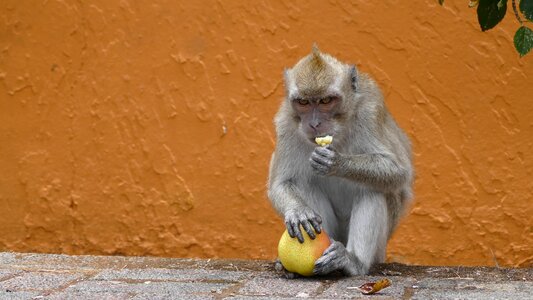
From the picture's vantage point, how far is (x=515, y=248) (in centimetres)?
603

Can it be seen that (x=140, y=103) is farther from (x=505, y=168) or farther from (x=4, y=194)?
(x=505, y=168)

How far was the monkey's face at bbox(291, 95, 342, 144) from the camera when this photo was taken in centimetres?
497

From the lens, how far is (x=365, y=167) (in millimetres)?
5055

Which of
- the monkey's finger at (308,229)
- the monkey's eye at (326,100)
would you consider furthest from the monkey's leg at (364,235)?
the monkey's eye at (326,100)

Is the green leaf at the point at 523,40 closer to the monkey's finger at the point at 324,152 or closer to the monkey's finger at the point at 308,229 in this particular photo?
the monkey's finger at the point at 324,152

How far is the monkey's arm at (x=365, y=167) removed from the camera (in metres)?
4.90

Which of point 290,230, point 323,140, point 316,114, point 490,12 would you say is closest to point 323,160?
point 323,140

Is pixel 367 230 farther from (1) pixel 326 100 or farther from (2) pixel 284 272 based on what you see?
(1) pixel 326 100

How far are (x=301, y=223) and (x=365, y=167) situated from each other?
0.48m

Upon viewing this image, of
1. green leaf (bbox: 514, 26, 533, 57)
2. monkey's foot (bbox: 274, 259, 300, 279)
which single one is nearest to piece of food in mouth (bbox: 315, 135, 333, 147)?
monkey's foot (bbox: 274, 259, 300, 279)

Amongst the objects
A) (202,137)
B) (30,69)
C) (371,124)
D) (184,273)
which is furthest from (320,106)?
(30,69)

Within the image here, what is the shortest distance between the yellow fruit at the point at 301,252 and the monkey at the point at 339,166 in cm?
3

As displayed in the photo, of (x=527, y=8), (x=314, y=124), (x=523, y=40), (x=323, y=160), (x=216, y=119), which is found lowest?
(x=216, y=119)

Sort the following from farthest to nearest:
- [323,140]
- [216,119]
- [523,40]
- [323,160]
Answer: [216,119] → [323,140] → [323,160] → [523,40]
